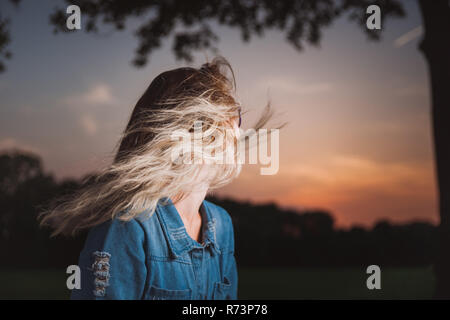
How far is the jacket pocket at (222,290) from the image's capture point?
6.81ft

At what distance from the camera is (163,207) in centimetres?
195

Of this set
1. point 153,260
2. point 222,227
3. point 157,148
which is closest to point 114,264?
point 153,260

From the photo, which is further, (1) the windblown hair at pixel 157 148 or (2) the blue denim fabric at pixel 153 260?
(1) the windblown hair at pixel 157 148

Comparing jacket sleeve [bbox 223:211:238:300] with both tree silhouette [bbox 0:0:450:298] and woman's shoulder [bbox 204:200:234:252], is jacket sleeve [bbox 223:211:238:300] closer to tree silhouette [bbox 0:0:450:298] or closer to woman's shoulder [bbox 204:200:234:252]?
woman's shoulder [bbox 204:200:234:252]

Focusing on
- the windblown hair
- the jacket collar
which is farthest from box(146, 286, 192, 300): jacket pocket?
the windblown hair

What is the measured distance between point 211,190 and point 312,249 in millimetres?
2009

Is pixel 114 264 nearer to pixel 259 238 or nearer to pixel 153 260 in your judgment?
pixel 153 260

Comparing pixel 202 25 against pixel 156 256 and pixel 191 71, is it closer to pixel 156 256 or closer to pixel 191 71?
pixel 191 71

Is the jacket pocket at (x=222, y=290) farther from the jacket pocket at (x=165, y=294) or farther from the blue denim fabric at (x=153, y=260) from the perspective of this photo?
the jacket pocket at (x=165, y=294)

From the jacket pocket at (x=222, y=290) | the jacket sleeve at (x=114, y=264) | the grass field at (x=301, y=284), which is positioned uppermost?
the jacket sleeve at (x=114, y=264)

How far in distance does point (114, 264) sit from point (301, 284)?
2.65 meters

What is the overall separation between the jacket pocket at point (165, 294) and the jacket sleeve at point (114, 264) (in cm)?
5

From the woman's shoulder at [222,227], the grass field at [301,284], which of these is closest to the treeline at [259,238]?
the grass field at [301,284]

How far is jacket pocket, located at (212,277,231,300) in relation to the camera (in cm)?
208
